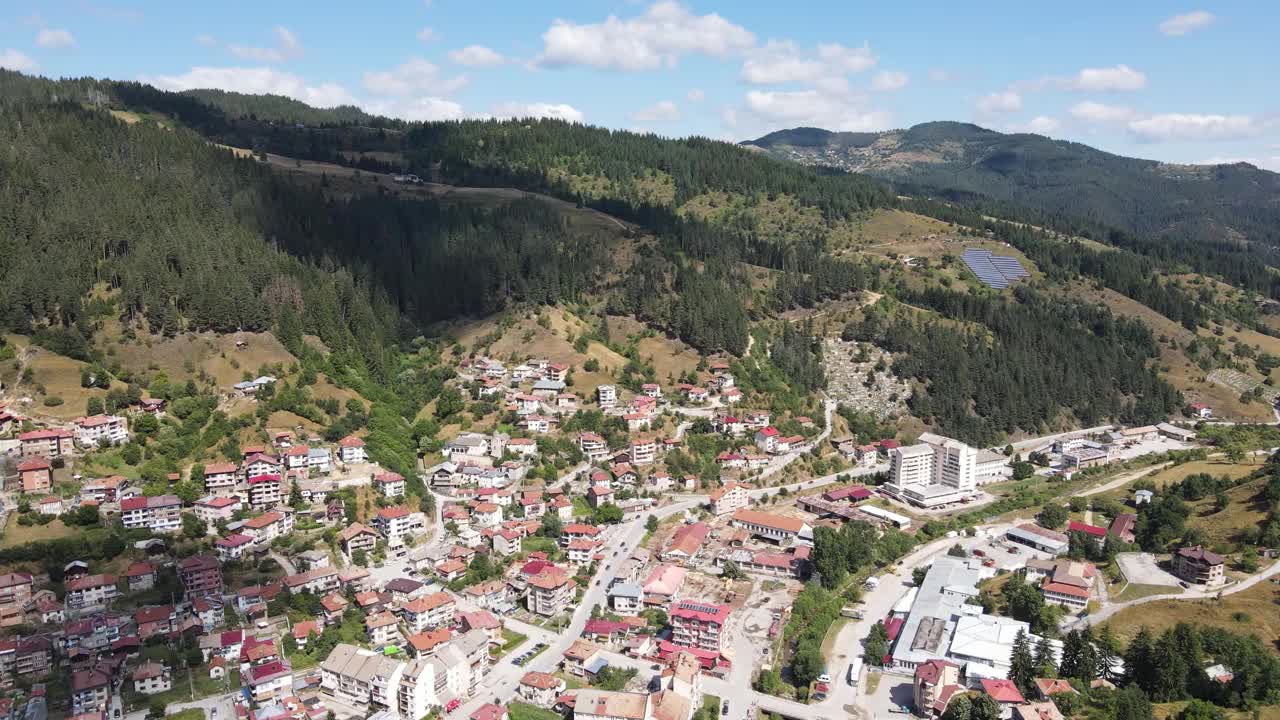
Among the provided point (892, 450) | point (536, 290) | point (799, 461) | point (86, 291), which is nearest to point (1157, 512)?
point (892, 450)

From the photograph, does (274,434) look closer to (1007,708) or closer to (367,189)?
(1007,708)

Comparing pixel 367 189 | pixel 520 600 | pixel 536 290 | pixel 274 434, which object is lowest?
pixel 520 600

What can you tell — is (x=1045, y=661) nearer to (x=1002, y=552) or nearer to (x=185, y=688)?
(x=1002, y=552)

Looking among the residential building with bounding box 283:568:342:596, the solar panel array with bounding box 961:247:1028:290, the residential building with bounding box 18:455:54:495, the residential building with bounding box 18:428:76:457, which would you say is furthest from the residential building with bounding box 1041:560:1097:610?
the solar panel array with bounding box 961:247:1028:290

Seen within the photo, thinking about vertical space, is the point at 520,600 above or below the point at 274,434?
below

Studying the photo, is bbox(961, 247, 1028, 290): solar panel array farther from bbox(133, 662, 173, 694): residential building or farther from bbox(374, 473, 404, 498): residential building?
bbox(133, 662, 173, 694): residential building

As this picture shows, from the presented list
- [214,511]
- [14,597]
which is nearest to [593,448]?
[214,511]
